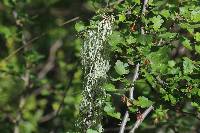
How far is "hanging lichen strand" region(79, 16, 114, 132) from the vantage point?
2.65 metres

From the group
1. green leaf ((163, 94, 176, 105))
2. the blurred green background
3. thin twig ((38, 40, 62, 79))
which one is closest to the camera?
green leaf ((163, 94, 176, 105))

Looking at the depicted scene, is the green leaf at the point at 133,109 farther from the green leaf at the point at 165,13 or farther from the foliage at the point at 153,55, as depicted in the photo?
the green leaf at the point at 165,13

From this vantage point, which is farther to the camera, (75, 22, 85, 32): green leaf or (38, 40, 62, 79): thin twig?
(38, 40, 62, 79): thin twig

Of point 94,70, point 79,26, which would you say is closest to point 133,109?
point 94,70

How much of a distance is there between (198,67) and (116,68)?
0.44 metres

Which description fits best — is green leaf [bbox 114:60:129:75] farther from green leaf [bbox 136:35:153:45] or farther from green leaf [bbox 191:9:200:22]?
green leaf [bbox 191:9:200:22]

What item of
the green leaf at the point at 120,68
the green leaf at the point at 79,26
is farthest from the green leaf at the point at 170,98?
the green leaf at the point at 79,26

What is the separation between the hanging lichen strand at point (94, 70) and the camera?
265 cm

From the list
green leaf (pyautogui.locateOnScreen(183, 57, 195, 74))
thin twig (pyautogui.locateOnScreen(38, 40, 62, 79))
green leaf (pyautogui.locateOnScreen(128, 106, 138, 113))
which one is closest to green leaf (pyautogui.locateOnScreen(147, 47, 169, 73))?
green leaf (pyautogui.locateOnScreen(183, 57, 195, 74))

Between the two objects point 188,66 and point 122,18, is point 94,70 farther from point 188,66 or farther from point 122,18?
point 188,66

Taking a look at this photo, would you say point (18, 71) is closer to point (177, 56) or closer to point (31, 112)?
point (177, 56)

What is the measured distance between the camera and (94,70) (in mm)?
2668

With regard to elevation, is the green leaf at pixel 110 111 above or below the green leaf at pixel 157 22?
below

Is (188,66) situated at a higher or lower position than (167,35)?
lower
